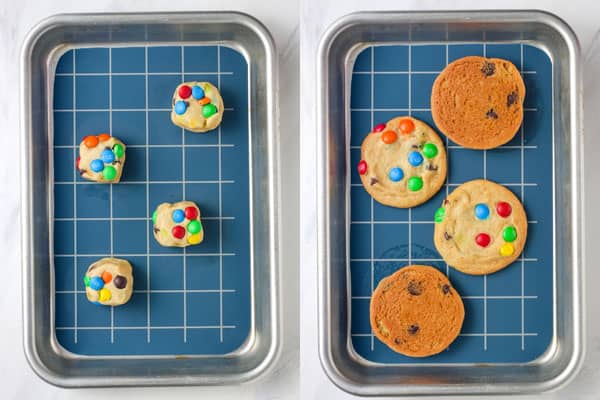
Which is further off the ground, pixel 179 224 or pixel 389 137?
pixel 389 137

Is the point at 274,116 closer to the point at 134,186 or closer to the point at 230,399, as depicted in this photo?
the point at 134,186

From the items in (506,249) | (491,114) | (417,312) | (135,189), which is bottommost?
(417,312)

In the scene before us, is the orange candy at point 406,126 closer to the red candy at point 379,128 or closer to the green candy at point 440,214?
the red candy at point 379,128

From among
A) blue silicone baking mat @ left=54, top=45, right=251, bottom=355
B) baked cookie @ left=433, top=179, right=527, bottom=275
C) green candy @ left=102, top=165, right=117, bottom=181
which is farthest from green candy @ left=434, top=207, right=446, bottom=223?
green candy @ left=102, top=165, right=117, bottom=181

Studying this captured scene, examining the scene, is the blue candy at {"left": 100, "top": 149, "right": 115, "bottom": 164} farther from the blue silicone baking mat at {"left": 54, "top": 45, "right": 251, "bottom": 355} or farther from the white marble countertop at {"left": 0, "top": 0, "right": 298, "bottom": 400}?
the white marble countertop at {"left": 0, "top": 0, "right": 298, "bottom": 400}

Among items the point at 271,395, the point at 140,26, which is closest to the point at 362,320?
the point at 271,395

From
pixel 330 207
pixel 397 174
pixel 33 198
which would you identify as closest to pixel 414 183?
pixel 397 174

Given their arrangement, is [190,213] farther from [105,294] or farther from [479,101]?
[479,101]
